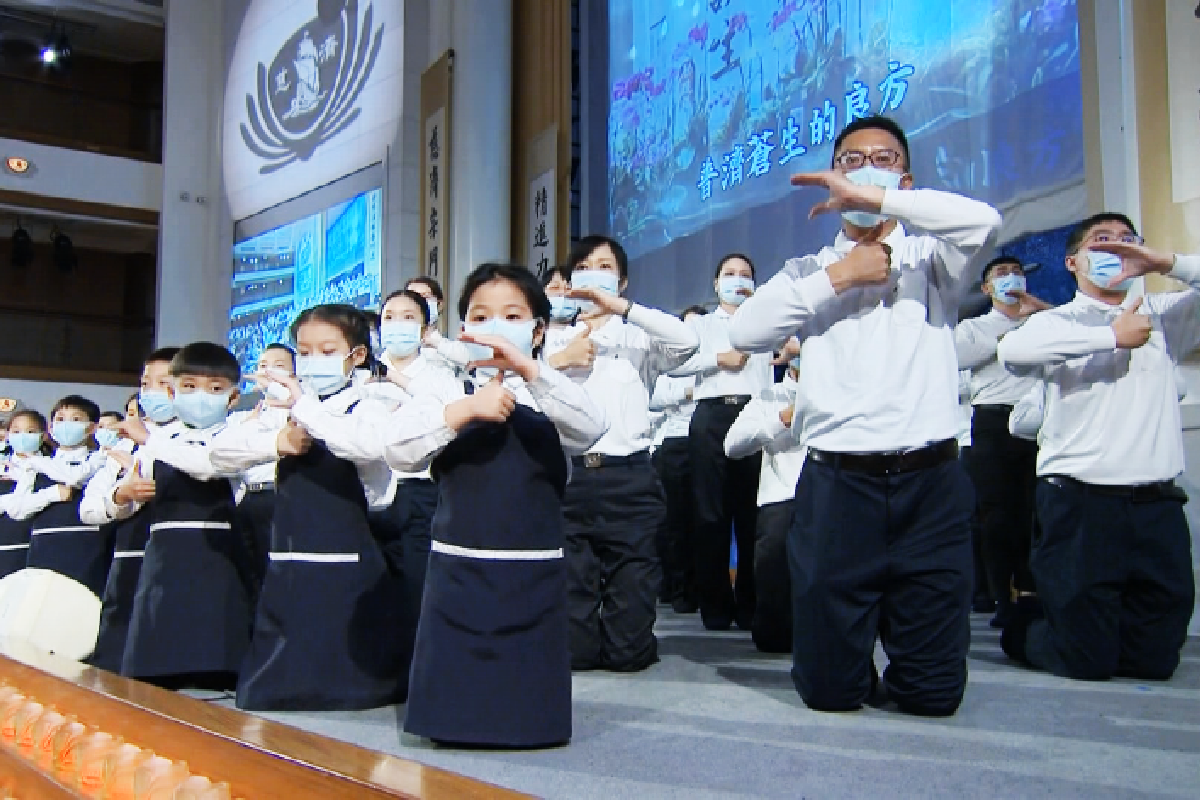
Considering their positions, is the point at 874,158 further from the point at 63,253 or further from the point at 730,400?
the point at 63,253

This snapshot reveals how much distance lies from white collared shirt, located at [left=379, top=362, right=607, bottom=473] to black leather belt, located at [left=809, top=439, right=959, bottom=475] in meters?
0.66

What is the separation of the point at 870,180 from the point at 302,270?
948cm

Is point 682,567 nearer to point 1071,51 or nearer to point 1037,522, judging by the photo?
point 1037,522

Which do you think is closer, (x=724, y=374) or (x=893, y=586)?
(x=893, y=586)

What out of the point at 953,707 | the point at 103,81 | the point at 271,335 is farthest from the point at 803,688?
the point at 103,81

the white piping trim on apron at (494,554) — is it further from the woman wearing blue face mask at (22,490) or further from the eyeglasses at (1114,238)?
the woman wearing blue face mask at (22,490)

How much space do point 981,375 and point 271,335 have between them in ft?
28.1

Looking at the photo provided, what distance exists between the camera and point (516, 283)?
9.20 ft

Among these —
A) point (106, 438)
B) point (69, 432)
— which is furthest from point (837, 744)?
point (106, 438)

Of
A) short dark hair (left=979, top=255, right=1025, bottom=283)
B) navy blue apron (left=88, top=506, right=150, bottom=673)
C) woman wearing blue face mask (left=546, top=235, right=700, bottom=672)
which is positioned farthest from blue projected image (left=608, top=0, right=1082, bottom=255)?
navy blue apron (left=88, top=506, right=150, bottom=673)

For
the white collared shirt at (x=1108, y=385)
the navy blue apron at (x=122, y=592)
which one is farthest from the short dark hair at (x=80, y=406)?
the white collared shirt at (x=1108, y=385)

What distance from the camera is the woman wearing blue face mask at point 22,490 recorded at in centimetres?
562

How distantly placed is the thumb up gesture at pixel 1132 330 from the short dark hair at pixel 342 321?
2267mm

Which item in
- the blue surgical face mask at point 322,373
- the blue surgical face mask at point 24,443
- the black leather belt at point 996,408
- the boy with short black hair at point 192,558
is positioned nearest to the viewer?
the blue surgical face mask at point 322,373
